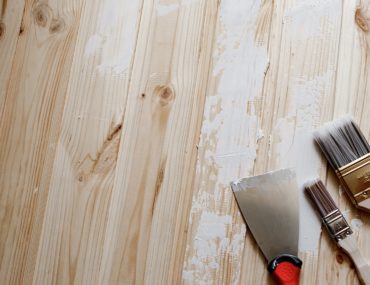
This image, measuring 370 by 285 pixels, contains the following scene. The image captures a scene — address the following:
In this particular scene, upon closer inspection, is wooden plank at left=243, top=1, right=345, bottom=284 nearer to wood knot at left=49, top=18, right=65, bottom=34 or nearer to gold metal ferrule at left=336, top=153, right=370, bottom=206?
gold metal ferrule at left=336, top=153, right=370, bottom=206

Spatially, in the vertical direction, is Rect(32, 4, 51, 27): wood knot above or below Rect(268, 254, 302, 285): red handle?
above

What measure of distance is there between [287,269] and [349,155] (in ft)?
0.81

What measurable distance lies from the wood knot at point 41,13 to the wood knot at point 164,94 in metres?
0.31

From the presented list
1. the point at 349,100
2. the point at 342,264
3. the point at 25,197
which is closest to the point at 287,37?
the point at 349,100

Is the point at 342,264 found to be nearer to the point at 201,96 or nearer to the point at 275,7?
the point at 201,96

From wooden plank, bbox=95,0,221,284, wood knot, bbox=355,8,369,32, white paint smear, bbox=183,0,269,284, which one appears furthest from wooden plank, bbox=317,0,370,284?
wooden plank, bbox=95,0,221,284

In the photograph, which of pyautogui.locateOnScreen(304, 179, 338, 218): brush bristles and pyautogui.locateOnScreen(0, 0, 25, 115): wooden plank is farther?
pyautogui.locateOnScreen(0, 0, 25, 115): wooden plank

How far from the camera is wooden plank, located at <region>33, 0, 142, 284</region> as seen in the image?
1.13 meters

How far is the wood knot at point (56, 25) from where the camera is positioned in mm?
1234

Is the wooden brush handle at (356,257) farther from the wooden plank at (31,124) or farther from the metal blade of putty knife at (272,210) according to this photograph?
the wooden plank at (31,124)

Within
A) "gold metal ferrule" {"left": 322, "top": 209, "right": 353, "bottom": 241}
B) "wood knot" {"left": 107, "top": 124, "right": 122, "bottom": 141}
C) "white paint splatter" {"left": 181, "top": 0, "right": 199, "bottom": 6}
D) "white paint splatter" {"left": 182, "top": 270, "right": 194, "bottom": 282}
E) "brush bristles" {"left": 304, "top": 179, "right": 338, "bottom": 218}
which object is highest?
"white paint splatter" {"left": 181, "top": 0, "right": 199, "bottom": 6}

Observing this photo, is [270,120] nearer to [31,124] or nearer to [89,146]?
[89,146]

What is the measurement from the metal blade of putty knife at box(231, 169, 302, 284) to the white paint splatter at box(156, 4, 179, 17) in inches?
15.5

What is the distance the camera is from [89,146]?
117cm
